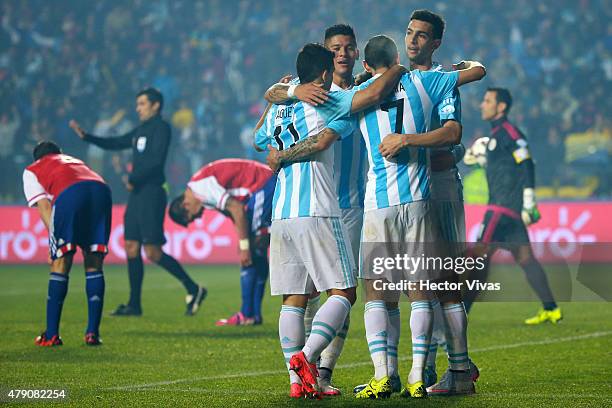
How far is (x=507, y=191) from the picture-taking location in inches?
441

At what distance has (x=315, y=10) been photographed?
25.8 metres

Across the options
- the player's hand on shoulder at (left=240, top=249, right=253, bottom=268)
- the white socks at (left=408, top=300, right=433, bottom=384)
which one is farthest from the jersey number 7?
the player's hand on shoulder at (left=240, top=249, right=253, bottom=268)

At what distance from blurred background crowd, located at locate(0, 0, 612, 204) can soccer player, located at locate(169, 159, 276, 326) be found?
392 inches

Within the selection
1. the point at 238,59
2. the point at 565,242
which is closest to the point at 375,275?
the point at 565,242

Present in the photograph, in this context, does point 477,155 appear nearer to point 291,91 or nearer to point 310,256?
point 291,91

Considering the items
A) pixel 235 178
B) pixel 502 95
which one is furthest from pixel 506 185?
pixel 235 178

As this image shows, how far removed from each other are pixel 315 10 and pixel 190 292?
1451cm

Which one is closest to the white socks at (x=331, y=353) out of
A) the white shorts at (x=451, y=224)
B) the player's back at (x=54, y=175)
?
the white shorts at (x=451, y=224)

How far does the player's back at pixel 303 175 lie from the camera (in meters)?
6.41

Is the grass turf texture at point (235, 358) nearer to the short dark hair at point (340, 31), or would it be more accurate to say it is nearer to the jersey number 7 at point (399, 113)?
the jersey number 7 at point (399, 113)

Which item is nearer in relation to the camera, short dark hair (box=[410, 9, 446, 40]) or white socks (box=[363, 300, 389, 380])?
white socks (box=[363, 300, 389, 380])

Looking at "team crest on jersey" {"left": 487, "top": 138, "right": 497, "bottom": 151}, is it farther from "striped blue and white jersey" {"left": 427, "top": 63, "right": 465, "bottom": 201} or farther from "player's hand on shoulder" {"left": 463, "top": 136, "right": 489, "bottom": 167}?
"striped blue and white jersey" {"left": 427, "top": 63, "right": 465, "bottom": 201}

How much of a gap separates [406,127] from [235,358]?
2.97 meters

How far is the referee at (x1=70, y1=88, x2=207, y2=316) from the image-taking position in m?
12.4
